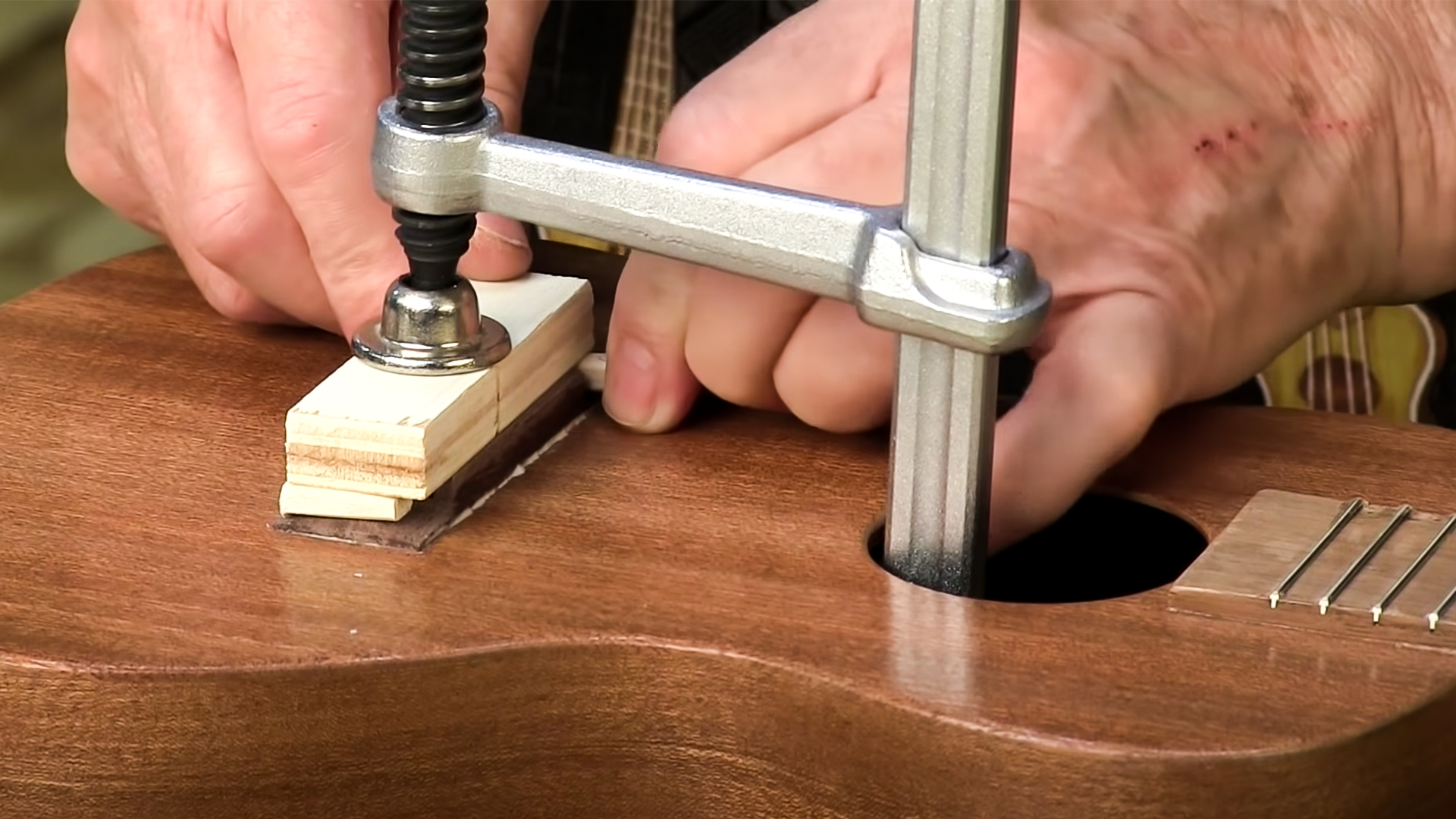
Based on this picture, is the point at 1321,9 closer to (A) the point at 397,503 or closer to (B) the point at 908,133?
(B) the point at 908,133

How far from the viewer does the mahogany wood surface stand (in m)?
0.49

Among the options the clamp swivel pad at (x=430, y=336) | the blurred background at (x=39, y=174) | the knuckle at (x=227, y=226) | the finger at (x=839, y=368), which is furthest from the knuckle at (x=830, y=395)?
the blurred background at (x=39, y=174)

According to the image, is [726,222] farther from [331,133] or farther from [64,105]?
A: [64,105]

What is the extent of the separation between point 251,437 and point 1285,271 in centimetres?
39

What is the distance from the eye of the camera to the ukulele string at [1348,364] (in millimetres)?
979

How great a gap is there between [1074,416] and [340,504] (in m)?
0.24

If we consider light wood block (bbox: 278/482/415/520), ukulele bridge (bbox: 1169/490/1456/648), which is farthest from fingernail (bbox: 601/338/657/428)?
ukulele bridge (bbox: 1169/490/1456/648)

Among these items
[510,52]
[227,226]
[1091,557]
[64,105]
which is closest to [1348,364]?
[1091,557]

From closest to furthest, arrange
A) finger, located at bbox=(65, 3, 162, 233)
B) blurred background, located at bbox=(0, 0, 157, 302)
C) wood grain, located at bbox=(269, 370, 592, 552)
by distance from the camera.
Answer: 1. wood grain, located at bbox=(269, 370, 592, 552)
2. finger, located at bbox=(65, 3, 162, 233)
3. blurred background, located at bbox=(0, 0, 157, 302)

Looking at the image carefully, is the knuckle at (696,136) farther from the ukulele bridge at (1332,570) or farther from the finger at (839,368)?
the ukulele bridge at (1332,570)

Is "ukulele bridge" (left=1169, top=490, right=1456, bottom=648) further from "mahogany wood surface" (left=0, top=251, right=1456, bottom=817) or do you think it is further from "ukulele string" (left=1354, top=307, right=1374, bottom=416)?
"ukulele string" (left=1354, top=307, right=1374, bottom=416)

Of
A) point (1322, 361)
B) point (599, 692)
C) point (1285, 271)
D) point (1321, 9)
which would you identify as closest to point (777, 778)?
point (599, 692)

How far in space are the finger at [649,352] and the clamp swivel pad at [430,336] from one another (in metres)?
0.05

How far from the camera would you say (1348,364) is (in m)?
0.98
